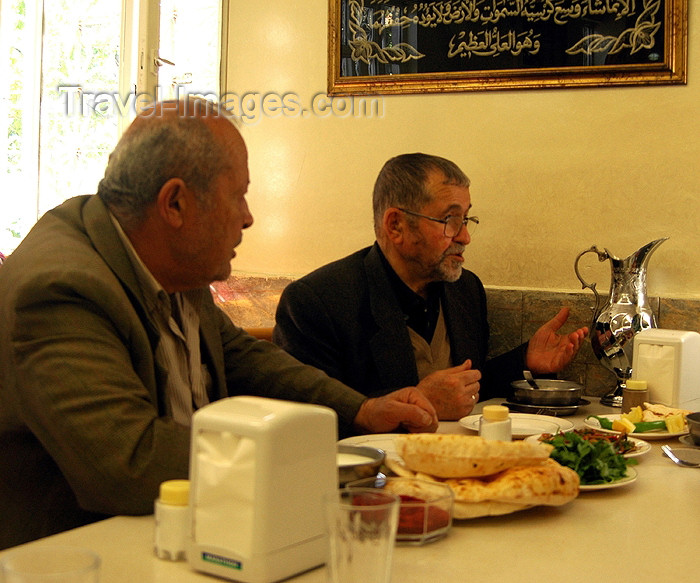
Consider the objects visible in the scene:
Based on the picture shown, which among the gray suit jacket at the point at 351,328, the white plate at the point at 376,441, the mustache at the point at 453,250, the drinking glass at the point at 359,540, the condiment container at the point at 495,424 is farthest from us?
the mustache at the point at 453,250

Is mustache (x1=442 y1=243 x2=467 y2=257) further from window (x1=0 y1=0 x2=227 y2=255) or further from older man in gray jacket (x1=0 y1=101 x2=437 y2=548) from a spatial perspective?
window (x1=0 y1=0 x2=227 y2=255)

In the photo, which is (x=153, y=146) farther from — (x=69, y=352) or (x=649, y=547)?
(x=649, y=547)

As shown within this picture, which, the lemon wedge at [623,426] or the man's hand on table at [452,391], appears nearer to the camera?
the lemon wedge at [623,426]

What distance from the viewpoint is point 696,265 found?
282 centimetres

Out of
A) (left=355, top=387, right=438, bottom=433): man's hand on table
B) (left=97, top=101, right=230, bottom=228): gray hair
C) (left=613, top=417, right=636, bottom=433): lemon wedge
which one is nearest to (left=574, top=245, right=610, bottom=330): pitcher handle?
(left=613, top=417, right=636, bottom=433): lemon wedge

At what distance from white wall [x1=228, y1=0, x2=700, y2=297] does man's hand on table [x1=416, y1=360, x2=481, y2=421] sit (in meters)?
0.97

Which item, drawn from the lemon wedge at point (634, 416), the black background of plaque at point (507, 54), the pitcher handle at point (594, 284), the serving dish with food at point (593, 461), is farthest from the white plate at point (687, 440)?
the black background of plaque at point (507, 54)

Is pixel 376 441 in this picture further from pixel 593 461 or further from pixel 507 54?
pixel 507 54

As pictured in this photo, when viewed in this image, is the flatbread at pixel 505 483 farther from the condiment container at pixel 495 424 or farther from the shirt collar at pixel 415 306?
the shirt collar at pixel 415 306

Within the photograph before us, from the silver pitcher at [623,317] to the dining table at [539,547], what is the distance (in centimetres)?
122

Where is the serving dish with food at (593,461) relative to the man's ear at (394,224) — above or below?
below

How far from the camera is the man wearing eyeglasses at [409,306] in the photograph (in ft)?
8.84

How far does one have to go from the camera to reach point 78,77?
13.4 feet

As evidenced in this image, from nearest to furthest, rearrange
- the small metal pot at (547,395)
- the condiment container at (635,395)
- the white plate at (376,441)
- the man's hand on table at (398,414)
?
the white plate at (376,441) < the man's hand on table at (398,414) < the condiment container at (635,395) < the small metal pot at (547,395)
